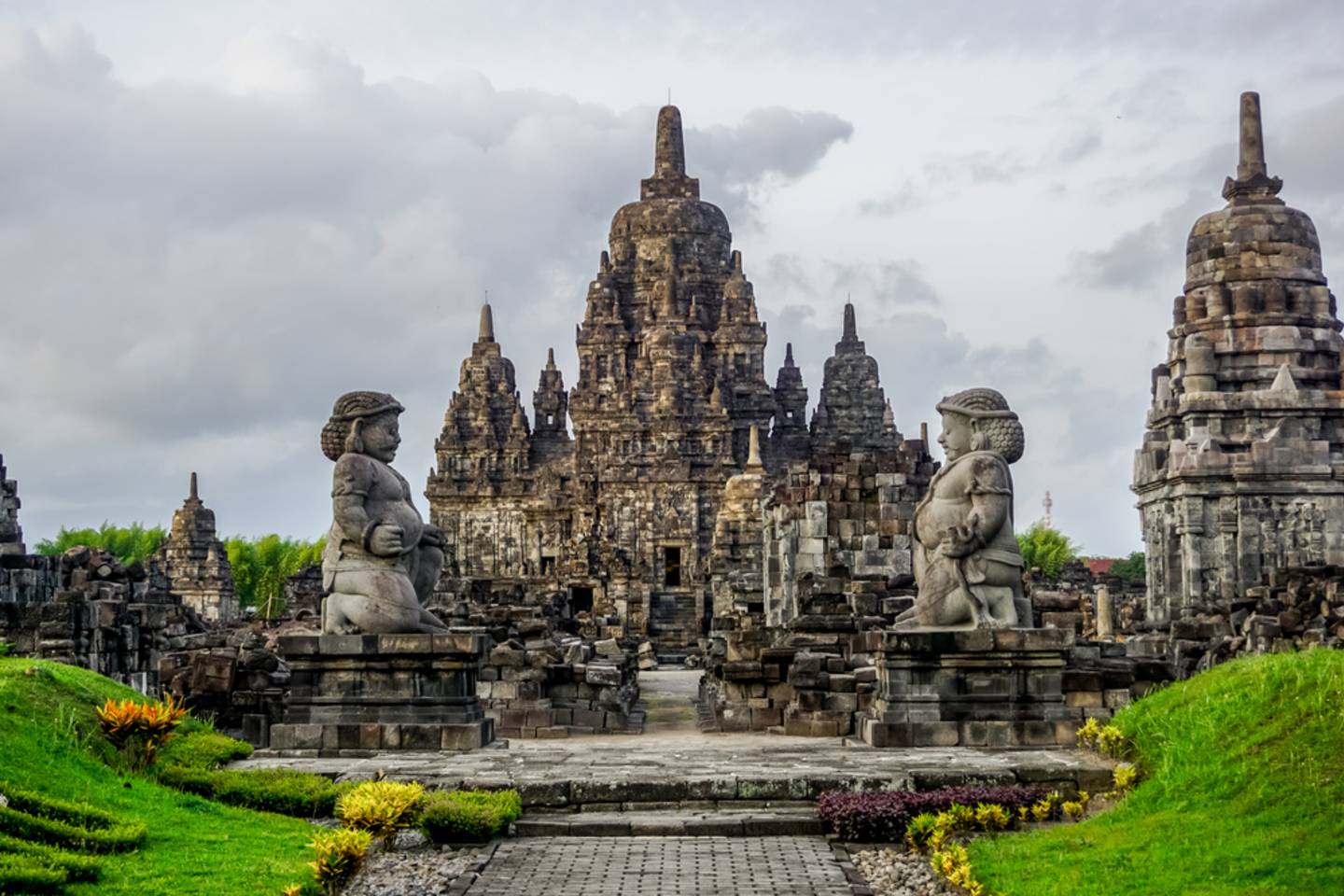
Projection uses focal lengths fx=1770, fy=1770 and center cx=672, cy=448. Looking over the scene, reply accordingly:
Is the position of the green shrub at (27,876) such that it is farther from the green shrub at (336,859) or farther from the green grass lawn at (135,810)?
the green shrub at (336,859)

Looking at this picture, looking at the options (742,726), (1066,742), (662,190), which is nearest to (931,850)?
(1066,742)

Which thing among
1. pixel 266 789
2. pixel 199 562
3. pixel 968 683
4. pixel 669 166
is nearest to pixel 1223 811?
pixel 968 683

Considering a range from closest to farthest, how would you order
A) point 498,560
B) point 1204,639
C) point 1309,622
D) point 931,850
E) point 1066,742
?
1. point 931,850
2. point 1066,742
3. point 1309,622
4. point 1204,639
5. point 498,560

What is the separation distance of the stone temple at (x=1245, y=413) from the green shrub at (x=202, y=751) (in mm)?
18408

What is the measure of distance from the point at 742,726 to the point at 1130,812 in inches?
311

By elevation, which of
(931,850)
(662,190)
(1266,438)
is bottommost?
(931,850)

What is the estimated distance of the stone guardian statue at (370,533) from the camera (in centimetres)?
1291

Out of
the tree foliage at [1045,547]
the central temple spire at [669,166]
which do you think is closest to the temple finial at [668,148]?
the central temple spire at [669,166]

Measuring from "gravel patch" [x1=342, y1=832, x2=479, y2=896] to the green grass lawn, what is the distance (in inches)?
13.4

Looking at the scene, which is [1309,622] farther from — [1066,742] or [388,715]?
[388,715]

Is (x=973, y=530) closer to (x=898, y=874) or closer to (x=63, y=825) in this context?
(x=898, y=874)

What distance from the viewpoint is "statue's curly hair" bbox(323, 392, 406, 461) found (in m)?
13.2

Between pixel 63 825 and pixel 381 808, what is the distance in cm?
157

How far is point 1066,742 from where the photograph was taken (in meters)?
12.6
